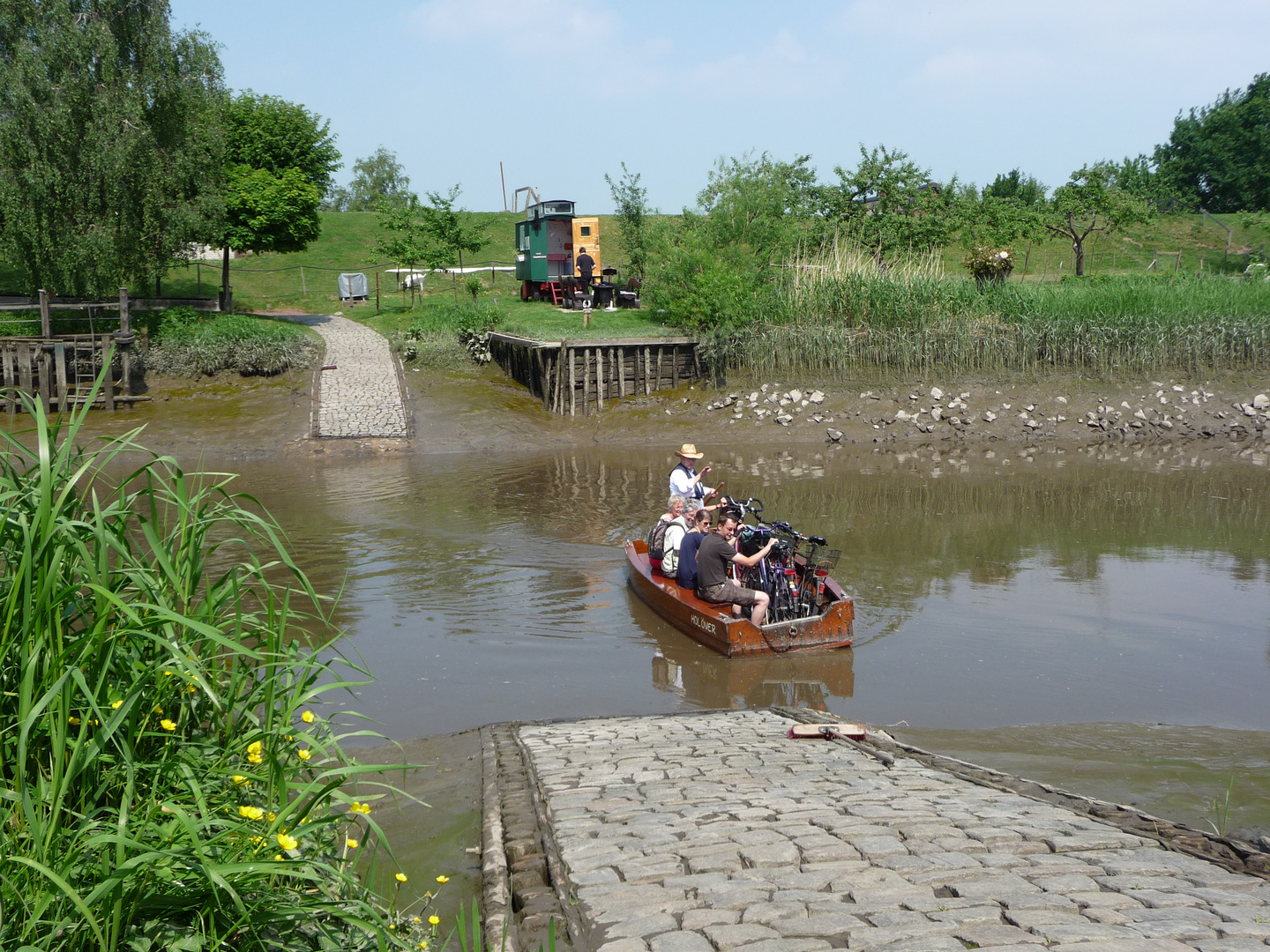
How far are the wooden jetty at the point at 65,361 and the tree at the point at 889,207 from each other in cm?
2479

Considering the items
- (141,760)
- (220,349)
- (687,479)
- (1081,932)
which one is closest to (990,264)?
(687,479)

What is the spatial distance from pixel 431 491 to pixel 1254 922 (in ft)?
56.7

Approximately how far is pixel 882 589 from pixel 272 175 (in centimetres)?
3010

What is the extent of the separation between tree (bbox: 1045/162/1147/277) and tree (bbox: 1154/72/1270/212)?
32.9 m

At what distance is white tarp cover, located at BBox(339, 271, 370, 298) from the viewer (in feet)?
150

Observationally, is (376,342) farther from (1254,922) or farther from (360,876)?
(1254,922)

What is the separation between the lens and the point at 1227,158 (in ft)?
235

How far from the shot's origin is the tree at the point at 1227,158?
69.4 m

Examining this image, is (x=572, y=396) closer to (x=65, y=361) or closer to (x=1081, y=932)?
(x=65, y=361)

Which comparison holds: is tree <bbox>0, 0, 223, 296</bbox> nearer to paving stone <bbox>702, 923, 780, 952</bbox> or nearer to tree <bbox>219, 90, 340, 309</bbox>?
tree <bbox>219, 90, 340, 309</bbox>

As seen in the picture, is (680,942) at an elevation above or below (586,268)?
below

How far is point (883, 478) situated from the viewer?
22.1 meters

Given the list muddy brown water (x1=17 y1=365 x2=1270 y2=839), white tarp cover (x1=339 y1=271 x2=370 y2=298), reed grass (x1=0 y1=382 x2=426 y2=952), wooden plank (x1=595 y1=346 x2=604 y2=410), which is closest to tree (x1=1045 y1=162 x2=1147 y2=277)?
muddy brown water (x1=17 y1=365 x2=1270 y2=839)

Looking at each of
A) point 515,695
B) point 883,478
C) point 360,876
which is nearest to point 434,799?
point 360,876
